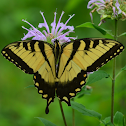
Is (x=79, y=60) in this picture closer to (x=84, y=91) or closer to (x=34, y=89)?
(x=84, y=91)

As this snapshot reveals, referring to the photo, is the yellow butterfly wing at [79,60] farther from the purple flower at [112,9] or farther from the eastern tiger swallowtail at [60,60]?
the purple flower at [112,9]

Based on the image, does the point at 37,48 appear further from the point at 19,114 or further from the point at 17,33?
the point at 17,33

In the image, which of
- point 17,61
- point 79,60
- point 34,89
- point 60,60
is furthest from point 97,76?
point 34,89

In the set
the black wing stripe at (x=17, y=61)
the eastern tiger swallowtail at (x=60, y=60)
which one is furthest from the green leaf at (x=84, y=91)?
the black wing stripe at (x=17, y=61)

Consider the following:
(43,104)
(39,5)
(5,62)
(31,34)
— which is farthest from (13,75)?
(31,34)

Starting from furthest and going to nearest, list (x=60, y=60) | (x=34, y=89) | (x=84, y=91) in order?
(x=34, y=89), (x=84, y=91), (x=60, y=60)

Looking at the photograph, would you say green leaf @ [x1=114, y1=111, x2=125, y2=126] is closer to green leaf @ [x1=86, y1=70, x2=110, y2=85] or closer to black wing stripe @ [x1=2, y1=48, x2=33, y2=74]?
green leaf @ [x1=86, y1=70, x2=110, y2=85]
